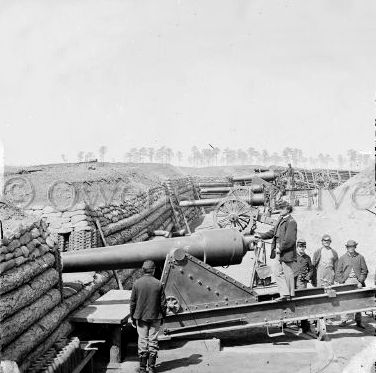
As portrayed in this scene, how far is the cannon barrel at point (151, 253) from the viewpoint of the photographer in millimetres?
7355

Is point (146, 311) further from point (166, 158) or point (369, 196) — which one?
point (166, 158)

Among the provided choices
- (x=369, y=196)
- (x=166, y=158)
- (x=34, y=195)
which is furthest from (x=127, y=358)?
(x=166, y=158)

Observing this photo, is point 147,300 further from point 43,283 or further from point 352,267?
point 352,267

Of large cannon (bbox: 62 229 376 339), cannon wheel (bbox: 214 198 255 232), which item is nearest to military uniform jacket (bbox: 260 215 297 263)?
large cannon (bbox: 62 229 376 339)

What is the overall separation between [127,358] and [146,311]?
1.28 m

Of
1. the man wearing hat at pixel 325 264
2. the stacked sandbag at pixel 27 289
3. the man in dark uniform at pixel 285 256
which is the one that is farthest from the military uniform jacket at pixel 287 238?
the stacked sandbag at pixel 27 289

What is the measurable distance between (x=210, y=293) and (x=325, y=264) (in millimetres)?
2839

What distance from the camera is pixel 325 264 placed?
8883 millimetres

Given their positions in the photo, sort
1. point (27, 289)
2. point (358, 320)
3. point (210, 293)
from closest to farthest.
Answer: point (27, 289), point (210, 293), point (358, 320)

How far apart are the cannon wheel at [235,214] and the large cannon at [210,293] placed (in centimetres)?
1083

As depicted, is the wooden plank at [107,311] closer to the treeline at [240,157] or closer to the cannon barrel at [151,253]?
the cannon barrel at [151,253]

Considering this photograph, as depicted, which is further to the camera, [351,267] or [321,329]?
[351,267]

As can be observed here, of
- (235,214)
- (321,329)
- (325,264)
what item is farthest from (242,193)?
(321,329)

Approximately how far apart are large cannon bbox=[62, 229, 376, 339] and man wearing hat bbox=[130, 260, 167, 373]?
3.34 ft
